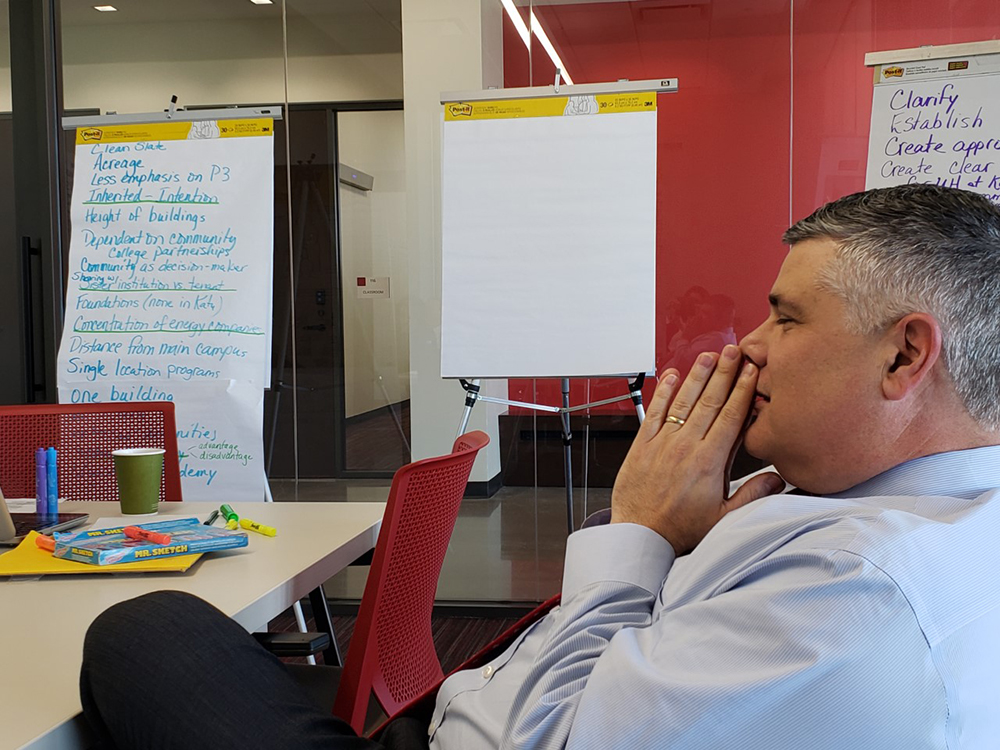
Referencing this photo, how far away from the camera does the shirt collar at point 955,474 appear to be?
3.19 feet

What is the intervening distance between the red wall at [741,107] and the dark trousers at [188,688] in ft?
8.30

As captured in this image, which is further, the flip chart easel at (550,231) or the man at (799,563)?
the flip chart easel at (550,231)

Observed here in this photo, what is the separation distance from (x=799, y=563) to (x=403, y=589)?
2.73 feet

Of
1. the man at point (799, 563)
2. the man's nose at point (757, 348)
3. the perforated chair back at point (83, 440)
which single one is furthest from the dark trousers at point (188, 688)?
the perforated chair back at point (83, 440)

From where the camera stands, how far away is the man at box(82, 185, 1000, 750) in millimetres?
787

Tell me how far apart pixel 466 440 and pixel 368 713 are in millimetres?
506

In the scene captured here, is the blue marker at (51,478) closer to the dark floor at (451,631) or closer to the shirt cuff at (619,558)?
the shirt cuff at (619,558)

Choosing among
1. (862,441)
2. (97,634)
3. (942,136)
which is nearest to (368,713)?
(97,634)

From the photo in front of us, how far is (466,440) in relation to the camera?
1740 mm

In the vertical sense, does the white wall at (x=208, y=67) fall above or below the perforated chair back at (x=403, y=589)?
above

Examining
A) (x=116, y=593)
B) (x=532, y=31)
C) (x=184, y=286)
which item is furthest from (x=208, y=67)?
(x=116, y=593)

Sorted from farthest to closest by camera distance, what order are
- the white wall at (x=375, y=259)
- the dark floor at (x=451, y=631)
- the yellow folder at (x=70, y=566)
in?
the white wall at (x=375, y=259) < the dark floor at (x=451, y=631) < the yellow folder at (x=70, y=566)

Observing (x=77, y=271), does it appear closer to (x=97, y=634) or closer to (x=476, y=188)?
(x=476, y=188)

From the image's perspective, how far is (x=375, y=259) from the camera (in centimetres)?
373
